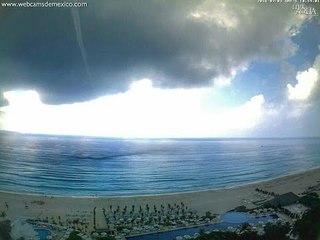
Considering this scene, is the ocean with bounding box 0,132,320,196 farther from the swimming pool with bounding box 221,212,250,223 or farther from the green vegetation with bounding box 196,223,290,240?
the green vegetation with bounding box 196,223,290,240

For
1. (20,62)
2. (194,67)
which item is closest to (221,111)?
(194,67)

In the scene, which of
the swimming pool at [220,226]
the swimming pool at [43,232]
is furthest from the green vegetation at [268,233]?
the swimming pool at [43,232]

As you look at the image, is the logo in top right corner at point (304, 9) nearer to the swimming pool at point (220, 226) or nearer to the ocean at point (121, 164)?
the ocean at point (121, 164)

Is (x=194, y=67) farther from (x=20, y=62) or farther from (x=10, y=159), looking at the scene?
(x=10, y=159)

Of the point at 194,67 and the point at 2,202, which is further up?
the point at 194,67

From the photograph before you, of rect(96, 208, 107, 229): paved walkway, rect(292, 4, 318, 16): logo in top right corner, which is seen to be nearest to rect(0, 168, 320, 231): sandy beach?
rect(96, 208, 107, 229): paved walkway

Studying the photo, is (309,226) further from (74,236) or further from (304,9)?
(74,236)
